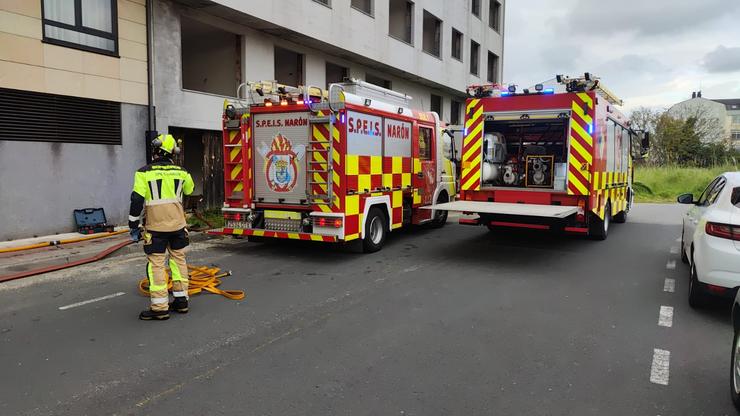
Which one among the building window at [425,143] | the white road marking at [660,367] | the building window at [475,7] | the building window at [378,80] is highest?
the building window at [475,7]

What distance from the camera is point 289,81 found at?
19172 mm

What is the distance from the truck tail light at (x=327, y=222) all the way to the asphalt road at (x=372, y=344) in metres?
0.59

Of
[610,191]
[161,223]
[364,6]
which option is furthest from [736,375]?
[364,6]

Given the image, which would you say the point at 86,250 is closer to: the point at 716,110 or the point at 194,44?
the point at 194,44

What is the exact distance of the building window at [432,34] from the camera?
23.0 meters

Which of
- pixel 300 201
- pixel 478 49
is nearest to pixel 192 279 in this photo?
pixel 300 201

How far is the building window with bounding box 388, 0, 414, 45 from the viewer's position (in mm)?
20766

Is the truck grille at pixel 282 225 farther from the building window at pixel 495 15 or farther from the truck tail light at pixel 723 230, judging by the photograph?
the building window at pixel 495 15

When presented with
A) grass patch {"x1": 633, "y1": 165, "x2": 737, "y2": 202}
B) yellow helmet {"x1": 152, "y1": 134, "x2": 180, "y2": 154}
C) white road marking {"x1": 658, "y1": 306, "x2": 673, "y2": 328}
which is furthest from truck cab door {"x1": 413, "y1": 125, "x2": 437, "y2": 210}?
grass patch {"x1": 633, "y1": 165, "x2": 737, "y2": 202}

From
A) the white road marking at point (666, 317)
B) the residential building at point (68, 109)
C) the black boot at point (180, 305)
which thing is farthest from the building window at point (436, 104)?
the black boot at point (180, 305)

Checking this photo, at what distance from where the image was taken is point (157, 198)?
16.7 feet

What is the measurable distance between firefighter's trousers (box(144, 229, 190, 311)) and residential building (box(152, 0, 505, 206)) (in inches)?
287

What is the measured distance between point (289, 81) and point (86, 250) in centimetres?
1210

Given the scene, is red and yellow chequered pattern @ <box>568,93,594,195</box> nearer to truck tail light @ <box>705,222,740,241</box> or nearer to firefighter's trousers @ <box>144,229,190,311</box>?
truck tail light @ <box>705,222,740,241</box>
